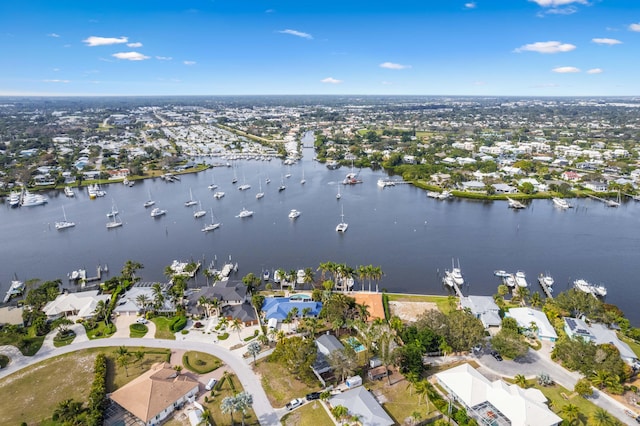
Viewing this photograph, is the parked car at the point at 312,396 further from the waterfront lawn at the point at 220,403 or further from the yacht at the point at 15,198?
the yacht at the point at 15,198

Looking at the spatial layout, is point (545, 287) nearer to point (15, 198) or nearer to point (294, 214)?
point (294, 214)

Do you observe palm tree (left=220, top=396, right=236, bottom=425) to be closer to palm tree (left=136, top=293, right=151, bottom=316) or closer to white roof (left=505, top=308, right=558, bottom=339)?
palm tree (left=136, top=293, right=151, bottom=316)

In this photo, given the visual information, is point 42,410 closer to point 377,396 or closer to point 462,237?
point 377,396

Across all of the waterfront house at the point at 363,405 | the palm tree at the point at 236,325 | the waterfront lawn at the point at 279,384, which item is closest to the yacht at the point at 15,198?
the palm tree at the point at 236,325

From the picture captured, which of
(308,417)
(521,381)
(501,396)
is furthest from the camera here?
(521,381)

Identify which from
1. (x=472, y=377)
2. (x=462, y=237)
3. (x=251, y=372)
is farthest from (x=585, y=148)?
(x=251, y=372)

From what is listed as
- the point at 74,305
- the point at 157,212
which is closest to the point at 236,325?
the point at 74,305

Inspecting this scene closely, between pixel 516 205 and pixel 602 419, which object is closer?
pixel 602 419
